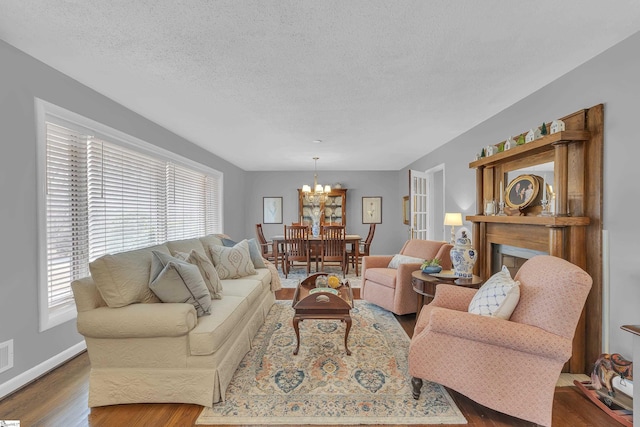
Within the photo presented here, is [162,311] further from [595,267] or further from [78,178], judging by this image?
[595,267]

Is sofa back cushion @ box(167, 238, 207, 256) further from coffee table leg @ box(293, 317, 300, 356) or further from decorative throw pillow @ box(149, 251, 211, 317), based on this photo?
coffee table leg @ box(293, 317, 300, 356)

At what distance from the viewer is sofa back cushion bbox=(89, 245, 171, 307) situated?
1.88 meters

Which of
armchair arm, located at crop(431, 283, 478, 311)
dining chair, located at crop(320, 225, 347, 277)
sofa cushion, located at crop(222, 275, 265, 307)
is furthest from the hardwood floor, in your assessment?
dining chair, located at crop(320, 225, 347, 277)

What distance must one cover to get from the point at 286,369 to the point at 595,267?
94.2 inches

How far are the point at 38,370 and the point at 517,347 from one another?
3206 millimetres

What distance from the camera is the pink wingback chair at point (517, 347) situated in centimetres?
154

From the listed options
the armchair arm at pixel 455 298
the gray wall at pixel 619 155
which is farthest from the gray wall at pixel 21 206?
the gray wall at pixel 619 155

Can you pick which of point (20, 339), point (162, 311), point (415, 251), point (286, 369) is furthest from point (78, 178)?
point (415, 251)

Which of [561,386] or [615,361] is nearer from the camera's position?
[615,361]

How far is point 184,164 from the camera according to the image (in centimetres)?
430

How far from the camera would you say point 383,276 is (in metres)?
3.48

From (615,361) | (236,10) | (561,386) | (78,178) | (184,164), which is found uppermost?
(236,10)

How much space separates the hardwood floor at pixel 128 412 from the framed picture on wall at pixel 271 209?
216 inches

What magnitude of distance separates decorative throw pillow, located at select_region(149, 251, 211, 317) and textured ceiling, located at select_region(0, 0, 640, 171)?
1.48 metres
